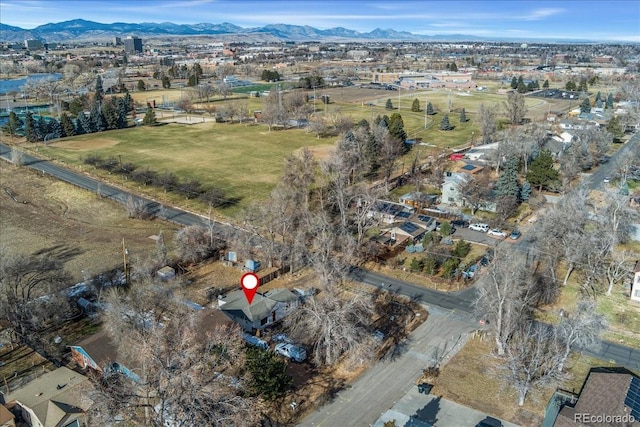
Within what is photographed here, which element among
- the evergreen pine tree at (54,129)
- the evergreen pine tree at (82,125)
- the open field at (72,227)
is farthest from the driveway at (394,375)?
the evergreen pine tree at (82,125)

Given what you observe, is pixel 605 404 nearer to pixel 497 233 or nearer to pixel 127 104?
pixel 497 233

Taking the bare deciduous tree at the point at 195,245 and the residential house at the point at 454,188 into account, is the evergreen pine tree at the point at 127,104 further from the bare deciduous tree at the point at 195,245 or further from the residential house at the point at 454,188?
Answer: the residential house at the point at 454,188

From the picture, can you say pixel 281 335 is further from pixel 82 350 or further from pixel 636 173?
pixel 636 173

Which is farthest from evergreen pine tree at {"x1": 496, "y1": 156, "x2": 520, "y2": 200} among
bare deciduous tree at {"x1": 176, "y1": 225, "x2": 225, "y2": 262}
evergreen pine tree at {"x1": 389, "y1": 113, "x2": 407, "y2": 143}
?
bare deciduous tree at {"x1": 176, "y1": 225, "x2": 225, "y2": 262}

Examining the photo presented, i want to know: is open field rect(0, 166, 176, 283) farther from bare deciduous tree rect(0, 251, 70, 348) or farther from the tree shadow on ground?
bare deciduous tree rect(0, 251, 70, 348)

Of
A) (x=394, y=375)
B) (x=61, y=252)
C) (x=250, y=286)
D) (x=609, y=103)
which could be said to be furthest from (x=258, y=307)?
(x=609, y=103)
